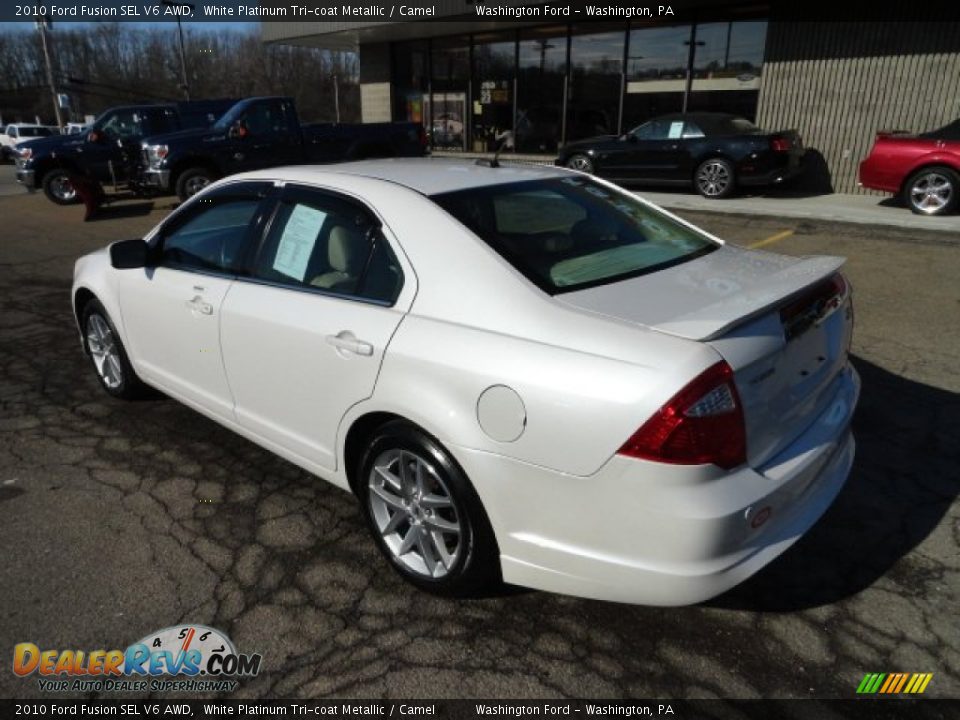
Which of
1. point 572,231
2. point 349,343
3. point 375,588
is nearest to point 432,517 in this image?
point 375,588

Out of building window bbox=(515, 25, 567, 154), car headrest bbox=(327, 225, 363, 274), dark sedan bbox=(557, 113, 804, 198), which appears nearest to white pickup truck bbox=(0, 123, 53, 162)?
building window bbox=(515, 25, 567, 154)

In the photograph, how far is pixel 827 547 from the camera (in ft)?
9.11

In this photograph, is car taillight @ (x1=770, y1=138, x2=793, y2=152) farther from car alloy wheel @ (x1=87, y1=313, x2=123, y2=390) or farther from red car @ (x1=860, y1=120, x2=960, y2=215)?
car alloy wheel @ (x1=87, y1=313, x2=123, y2=390)

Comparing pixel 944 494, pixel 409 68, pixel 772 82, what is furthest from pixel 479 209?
pixel 409 68

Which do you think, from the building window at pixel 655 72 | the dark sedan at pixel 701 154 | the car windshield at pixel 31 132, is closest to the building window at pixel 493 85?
the building window at pixel 655 72

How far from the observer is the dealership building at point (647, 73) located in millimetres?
12148

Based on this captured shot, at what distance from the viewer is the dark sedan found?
1163 centimetres

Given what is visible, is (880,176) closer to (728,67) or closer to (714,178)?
(714,178)

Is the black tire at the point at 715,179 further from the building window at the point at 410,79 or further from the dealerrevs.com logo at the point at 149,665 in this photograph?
the dealerrevs.com logo at the point at 149,665

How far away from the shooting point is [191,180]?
40.9 feet

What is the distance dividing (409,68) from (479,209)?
19.4 m

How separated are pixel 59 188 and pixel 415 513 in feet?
49.0

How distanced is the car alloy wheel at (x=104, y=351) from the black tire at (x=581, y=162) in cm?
1096

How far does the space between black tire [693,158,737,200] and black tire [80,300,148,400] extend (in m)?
10.6
